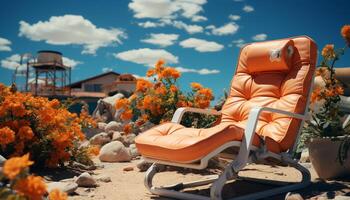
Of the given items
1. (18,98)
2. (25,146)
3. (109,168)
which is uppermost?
(18,98)

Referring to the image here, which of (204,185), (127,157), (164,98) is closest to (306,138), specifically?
(204,185)

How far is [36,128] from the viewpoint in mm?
4602

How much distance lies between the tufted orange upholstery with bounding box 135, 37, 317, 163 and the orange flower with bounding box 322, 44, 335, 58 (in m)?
0.15

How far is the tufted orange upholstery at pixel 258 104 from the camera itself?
296cm

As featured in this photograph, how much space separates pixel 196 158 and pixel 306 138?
1658 mm

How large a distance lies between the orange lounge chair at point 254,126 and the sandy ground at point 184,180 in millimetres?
187

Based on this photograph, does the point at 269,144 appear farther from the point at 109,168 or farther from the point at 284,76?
the point at 109,168

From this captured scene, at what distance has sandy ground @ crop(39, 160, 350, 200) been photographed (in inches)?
137

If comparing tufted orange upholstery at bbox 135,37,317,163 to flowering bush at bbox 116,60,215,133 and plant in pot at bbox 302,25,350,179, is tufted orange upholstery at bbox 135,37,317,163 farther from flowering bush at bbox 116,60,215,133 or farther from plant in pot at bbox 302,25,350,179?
flowering bush at bbox 116,60,215,133

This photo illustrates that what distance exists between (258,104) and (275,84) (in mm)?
285

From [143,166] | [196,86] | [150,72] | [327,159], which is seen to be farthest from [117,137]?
[327,159]

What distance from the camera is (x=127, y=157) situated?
5.89 meters

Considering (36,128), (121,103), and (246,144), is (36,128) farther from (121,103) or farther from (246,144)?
(246,144)

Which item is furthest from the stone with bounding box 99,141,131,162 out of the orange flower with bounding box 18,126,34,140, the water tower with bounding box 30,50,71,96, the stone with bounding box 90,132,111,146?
the water tower with bounding box 30,50,71,96
